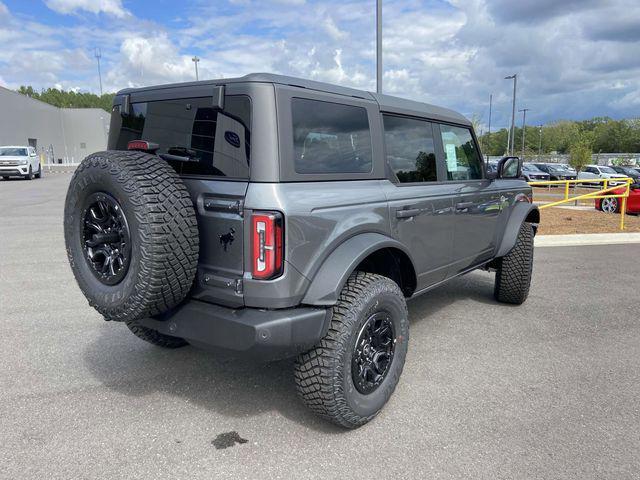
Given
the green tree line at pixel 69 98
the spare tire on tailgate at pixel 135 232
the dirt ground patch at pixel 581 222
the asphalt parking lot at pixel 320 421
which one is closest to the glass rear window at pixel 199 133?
the spare tire on tailgate at pixel 135 232

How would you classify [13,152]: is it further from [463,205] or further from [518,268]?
[463,205]

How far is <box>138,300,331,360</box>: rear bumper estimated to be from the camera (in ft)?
8.20

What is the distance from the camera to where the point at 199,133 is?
9.23 feet

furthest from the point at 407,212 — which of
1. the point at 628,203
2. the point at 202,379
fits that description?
the point at 628,203

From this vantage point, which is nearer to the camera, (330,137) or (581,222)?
(330,137)

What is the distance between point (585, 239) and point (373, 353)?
819 cm

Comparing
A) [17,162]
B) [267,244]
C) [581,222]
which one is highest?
[17,162]

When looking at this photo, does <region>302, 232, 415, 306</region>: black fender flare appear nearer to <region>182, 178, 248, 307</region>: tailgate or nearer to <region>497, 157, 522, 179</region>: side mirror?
<region>182, 178, 248, 307</region>: tailgate

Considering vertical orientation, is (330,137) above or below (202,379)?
above

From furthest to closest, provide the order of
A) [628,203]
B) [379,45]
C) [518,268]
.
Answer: [628,203] < [379,45] < [518,268]

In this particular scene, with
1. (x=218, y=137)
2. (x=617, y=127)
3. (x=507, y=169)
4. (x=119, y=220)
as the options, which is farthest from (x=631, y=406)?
(x=617, y=127)

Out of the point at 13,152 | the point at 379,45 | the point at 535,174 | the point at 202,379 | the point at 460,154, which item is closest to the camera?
the point at 202,379

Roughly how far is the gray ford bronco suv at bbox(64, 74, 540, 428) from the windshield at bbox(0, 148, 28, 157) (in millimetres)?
26551

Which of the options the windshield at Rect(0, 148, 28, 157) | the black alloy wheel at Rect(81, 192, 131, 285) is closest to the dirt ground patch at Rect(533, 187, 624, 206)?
the black alloy wheel at Rect(81, 192, 131, 285)
